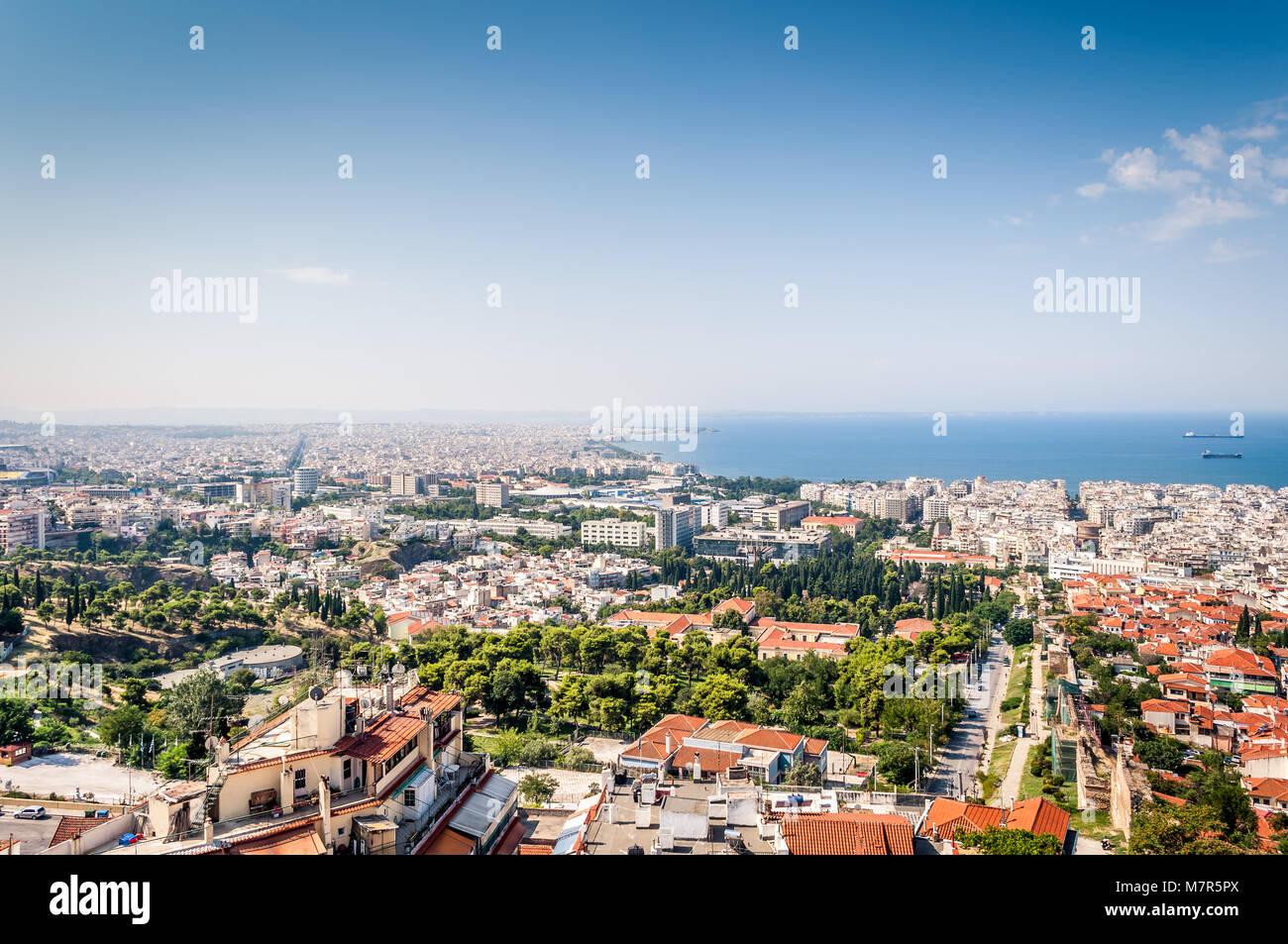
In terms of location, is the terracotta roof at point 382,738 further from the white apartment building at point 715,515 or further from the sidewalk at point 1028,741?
the white apartment building at point 715,515

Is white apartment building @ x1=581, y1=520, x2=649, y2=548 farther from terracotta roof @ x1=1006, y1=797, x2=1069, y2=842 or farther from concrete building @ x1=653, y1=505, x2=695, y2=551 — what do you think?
terracotta roof @ x1=1006, y1=797, x2=1069, y2=842

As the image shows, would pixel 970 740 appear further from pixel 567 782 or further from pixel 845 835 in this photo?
pixel 845 835

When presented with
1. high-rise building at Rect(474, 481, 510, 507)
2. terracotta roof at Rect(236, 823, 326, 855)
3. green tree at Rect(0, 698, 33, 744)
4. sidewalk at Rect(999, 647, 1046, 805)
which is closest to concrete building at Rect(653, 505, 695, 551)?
high-rise building at Rect(474, 481, 510, 507)

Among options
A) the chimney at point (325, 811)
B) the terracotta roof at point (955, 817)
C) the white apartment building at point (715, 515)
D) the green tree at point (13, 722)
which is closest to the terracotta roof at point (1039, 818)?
the terracotta roof at point (955, 817)

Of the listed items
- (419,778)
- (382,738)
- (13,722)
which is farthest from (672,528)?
(382,738)

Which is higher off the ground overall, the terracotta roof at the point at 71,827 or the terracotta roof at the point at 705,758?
the terracotta roof at the point at 71,827
